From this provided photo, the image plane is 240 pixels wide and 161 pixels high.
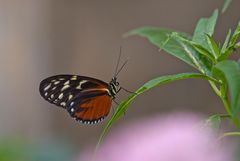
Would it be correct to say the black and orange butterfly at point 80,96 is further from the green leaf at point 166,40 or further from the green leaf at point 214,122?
the green leaf at point 214,122

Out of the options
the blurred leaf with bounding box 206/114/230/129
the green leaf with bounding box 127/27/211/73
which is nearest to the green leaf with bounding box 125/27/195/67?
the green leaf with bounding box 127/27/211/73

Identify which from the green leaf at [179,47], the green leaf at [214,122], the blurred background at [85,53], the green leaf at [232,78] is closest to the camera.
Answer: the green leaf at [232,78]

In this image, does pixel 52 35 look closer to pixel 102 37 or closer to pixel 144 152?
pixel 102 37

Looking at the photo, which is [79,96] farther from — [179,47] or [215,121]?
[215,121]

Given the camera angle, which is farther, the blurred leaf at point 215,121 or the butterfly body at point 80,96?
the butterfly body at point 80,96

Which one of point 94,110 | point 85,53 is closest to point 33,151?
point 94,110

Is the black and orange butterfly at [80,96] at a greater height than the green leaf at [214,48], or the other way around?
the green leaf at [214,48]

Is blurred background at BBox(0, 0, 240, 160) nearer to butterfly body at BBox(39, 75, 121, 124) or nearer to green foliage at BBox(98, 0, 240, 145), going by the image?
butterfly body at BBox(39, 75, 121, 124)

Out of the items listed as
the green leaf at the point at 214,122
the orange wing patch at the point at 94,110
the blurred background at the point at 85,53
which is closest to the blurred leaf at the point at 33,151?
the green leaf at the point at 214,122
